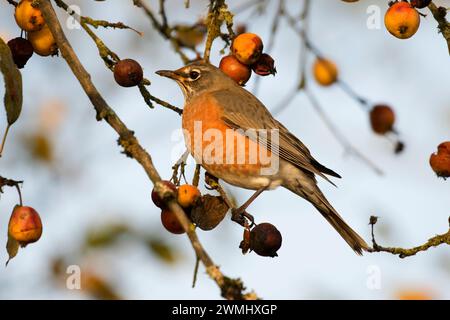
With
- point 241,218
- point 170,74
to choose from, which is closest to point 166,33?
point 170,74

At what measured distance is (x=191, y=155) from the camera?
14.1ft

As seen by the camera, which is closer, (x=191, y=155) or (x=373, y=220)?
(x=373, y=220)

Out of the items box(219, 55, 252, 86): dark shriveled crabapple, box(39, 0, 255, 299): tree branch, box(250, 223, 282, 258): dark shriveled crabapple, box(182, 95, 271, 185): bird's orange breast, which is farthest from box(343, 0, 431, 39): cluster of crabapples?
box(39, 0, 255, 299): tree branch

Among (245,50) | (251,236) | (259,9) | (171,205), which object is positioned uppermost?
(259,9)

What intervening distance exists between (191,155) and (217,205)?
4.02 feet

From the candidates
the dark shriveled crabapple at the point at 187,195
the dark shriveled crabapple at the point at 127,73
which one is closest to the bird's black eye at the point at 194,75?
the dark shriveled crabapple at the point at 127,73

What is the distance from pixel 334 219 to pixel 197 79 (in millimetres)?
1420

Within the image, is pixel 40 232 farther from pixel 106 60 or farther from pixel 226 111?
pixel 226 111

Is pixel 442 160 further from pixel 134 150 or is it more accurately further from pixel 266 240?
pixel 134 150

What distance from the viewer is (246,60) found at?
11.6 ft

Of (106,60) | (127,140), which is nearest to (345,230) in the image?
(106,60)

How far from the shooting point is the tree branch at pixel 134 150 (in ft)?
6.57

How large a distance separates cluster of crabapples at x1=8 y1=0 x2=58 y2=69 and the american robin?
4.01 feet

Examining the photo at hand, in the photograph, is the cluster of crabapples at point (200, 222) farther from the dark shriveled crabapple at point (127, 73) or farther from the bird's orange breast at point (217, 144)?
the bird's orange breast at point (217, 144)
